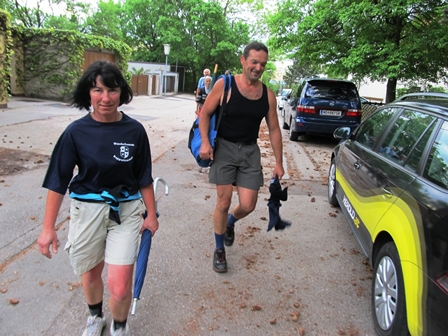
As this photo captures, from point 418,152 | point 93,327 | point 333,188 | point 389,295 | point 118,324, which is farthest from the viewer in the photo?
point 333,188

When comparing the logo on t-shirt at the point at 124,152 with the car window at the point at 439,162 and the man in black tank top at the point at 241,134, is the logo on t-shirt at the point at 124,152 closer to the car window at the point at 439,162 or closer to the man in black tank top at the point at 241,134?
the man in black tank top at the point at 241,134

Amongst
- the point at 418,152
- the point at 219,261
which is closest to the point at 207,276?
the point at 219,261

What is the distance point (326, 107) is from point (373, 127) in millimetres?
5990

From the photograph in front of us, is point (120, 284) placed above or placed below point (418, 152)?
below

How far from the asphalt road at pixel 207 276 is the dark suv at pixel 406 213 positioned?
40cm

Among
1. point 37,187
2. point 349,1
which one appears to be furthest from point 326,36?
point 37,187

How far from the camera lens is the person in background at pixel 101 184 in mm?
1926

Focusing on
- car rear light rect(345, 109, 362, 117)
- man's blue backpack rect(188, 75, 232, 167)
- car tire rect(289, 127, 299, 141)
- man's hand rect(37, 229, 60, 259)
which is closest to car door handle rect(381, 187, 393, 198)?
man's blue backpack rect(188, 75, 232, 167)

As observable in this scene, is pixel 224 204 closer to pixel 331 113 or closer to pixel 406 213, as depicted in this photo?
pixel 406 213

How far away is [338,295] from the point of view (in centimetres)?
298

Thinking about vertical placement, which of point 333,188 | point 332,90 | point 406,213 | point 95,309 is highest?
point 332,90

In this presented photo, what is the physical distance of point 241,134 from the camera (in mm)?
3029

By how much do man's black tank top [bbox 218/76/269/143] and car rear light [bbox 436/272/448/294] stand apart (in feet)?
5.64

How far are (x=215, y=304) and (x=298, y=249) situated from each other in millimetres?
1360
